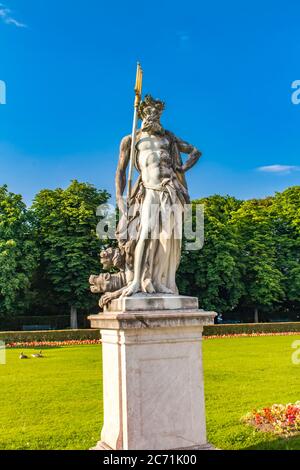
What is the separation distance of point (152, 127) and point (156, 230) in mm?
1546

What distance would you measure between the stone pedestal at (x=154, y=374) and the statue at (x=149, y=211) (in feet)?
1.27

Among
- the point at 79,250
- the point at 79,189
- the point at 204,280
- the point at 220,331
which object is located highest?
the point at 79,189

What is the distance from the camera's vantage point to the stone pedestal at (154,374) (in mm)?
5797

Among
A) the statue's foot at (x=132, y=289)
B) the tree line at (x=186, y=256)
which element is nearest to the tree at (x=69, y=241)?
the tree line at (x=186, y=256)

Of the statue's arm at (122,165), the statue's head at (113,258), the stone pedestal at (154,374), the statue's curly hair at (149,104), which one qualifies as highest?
the statue's curly hair at (149,104)

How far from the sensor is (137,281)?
20.7 ft

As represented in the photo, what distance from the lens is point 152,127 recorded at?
271 inches

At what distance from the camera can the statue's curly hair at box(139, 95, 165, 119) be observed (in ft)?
22.6

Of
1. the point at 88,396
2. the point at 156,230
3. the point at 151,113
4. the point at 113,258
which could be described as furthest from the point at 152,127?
the point at 88,396

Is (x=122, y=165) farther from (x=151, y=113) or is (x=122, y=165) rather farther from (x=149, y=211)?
(x=149, y=211)

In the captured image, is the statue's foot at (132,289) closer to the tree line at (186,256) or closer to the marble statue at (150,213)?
the marble statue at (150,213)
